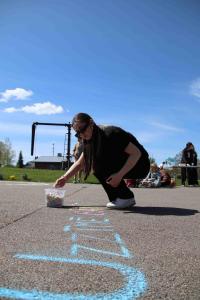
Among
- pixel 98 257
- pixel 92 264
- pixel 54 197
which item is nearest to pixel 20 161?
pixel 54 197

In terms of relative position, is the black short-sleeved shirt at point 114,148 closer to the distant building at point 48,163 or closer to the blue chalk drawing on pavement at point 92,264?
the blue chalk drawing on pavement at point 92,264

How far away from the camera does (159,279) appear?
101 inches

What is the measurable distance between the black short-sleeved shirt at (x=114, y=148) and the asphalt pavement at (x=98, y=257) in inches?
38.8

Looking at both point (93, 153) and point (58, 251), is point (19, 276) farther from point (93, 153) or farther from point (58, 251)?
point (93, 153)

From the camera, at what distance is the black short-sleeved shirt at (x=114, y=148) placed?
232 inches

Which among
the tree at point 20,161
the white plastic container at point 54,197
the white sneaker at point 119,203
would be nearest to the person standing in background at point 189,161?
the white sneaker at point 119,203

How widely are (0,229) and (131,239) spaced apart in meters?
1.14

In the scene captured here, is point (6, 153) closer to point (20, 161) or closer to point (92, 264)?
point (20, 161)

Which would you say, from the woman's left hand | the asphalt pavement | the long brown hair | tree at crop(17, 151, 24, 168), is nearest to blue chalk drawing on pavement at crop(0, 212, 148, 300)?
the asphalt pavement

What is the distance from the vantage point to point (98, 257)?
3074 millimetres

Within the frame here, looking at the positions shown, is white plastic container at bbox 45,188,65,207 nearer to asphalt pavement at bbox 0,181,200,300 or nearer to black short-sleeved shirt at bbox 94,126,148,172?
black short-sleeved shirt at bbox 94,126,148,172

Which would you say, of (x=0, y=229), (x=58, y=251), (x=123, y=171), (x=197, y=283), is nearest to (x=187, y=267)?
Answer: (x=197, y=283)

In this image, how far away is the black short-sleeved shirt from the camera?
588 cm

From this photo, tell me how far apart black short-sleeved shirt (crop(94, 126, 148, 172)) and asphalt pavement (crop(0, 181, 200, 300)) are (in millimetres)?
985
